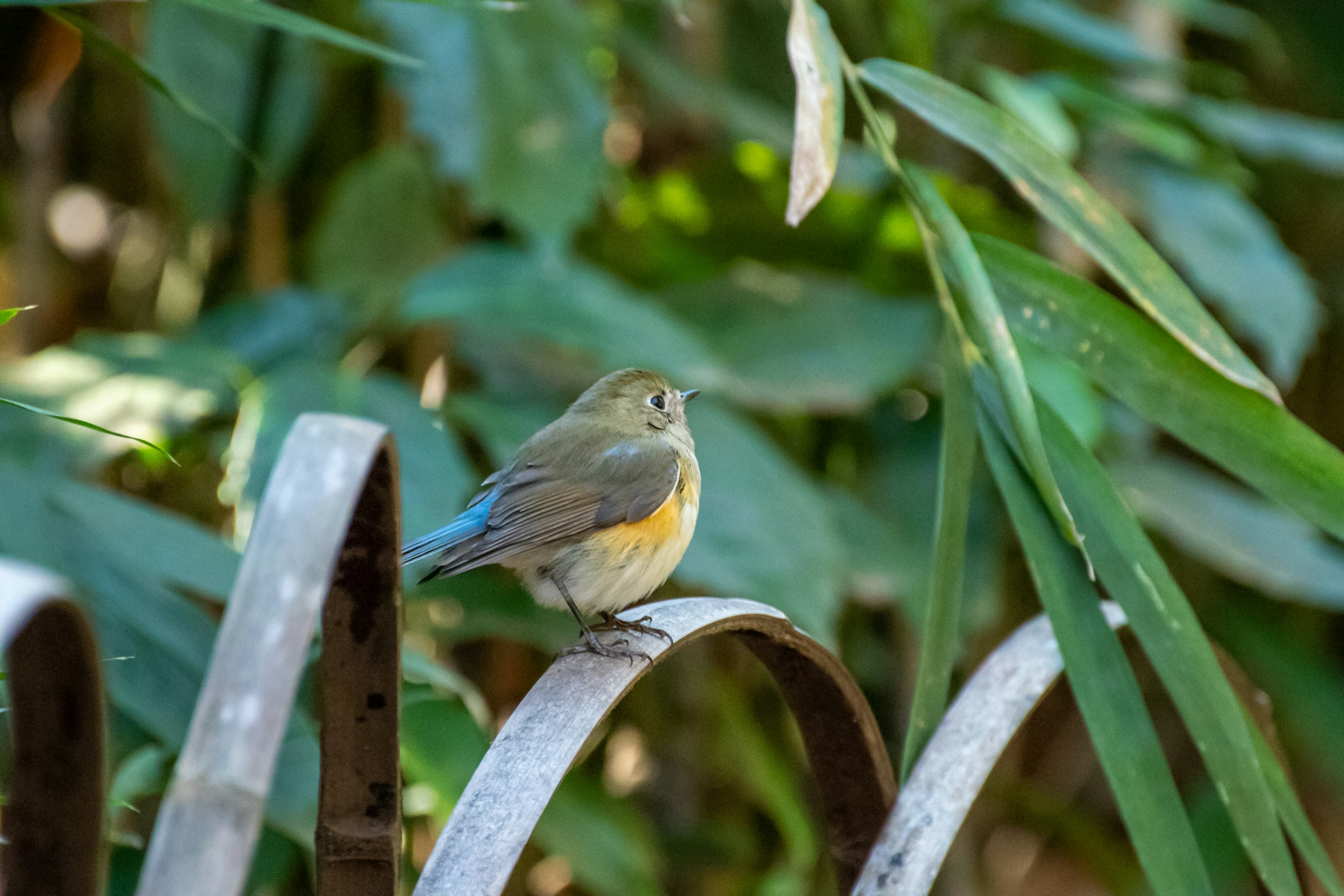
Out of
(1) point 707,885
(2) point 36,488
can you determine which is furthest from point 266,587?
(1) point 707,885

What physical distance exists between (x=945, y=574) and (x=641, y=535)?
0.44m

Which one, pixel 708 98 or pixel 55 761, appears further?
pixel 708 98

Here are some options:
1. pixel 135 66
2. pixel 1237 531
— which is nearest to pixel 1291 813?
pixel 135 66

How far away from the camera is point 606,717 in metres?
0.99

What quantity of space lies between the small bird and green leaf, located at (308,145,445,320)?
0.88 metres

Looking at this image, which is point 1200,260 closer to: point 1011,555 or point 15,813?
point 1011,555

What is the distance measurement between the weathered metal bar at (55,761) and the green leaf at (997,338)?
0.70 metres

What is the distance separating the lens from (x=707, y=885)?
8.86 ft

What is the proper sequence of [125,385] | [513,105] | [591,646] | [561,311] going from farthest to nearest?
[513,105], [561,311], [125,385], [591,646]

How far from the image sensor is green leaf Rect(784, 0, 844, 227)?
0.98 meters

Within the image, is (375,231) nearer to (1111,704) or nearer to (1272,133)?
(1111,704)

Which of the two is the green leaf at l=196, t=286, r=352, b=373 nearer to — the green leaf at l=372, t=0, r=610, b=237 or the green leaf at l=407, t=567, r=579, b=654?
the green leaf at l=372, t=0, r=610, b=237

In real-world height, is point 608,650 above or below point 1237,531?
above

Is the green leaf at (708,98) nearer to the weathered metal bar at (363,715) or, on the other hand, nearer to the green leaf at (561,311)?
the green leaf at (561,311)
